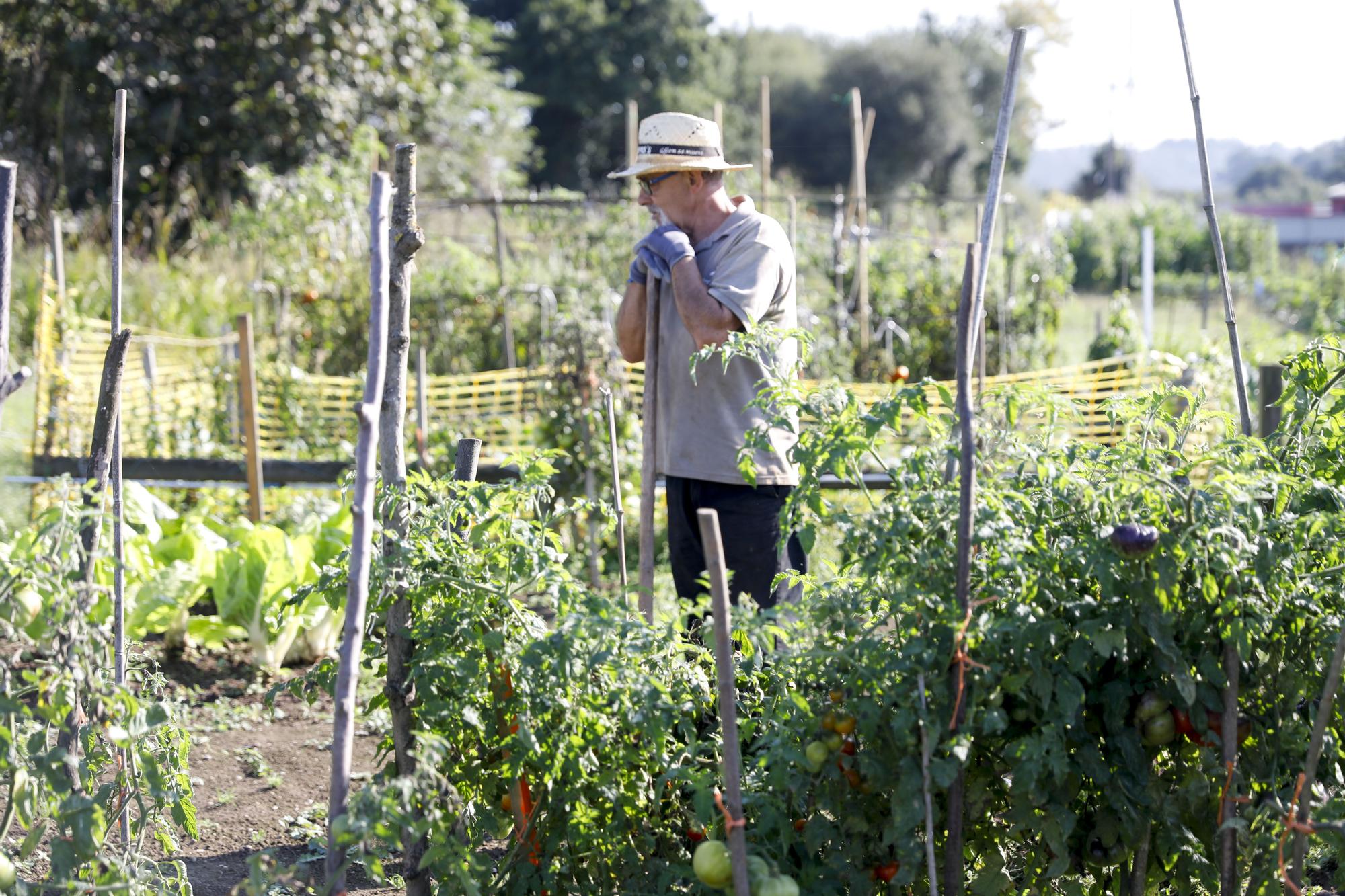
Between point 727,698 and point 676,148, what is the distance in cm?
169

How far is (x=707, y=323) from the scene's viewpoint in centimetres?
282

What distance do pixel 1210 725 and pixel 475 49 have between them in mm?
18786

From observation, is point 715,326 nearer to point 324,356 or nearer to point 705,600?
point 705,600

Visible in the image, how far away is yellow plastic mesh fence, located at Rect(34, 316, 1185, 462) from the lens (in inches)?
241

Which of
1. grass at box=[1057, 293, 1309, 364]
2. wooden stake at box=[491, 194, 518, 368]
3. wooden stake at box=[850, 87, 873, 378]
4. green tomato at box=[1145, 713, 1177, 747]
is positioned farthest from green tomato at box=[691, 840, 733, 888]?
wooden stake at box=[850, 87, 873, 378]

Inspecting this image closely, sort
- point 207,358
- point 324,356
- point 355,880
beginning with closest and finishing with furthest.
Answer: point 355,880 → point 207,358 → point 324,356

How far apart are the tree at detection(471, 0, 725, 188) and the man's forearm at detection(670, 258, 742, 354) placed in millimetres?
27372

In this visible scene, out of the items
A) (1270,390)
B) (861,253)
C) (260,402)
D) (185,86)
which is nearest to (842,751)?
(1270,390)

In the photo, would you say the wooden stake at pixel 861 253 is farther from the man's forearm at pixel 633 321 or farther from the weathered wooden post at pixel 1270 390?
the man's forearm at pixel 633 321

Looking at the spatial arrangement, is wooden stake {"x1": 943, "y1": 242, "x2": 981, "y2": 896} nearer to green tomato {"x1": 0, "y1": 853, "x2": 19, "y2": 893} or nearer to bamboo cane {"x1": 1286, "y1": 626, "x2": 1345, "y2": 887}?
bamboo cane {"x1": 1286, "y1": 626, "x2": 1345, "y2": 887}

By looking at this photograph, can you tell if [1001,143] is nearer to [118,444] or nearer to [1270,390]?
[118,444]

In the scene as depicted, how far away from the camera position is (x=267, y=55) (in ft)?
46.2

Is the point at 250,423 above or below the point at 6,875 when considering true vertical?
above

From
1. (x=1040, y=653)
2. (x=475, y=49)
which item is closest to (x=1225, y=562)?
(x=1040, y=653)
